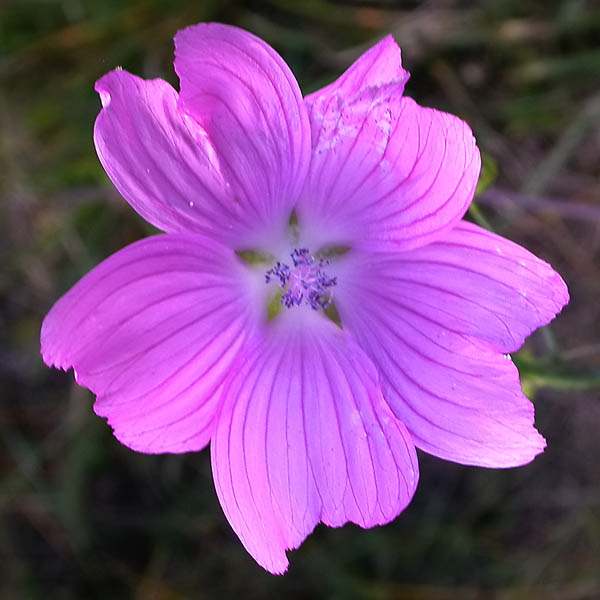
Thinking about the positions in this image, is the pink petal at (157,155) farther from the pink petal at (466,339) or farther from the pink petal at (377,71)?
the pink petal at (466,339)

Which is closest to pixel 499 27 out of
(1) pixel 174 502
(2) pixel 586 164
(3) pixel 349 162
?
(2) pixel 586 164

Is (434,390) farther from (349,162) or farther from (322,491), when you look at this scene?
(349,162)

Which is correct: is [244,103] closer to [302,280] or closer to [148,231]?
[302,280]

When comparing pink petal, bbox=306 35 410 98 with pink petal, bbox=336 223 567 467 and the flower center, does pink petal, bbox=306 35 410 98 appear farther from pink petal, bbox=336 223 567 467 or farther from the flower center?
the flower center

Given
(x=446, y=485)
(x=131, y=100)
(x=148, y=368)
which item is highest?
(x=131, y=100)

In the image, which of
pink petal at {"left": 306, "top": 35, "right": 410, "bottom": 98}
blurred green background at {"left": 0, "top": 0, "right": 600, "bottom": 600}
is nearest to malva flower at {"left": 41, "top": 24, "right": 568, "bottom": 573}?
pink petal at {"left": 306, "top": 35, "right": 410, "bottom": 98}

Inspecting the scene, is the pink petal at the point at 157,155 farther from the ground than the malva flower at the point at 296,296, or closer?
farther from the ground

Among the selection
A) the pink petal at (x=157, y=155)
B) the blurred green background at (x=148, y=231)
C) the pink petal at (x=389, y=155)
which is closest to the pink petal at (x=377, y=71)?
the pink petal at (x=389, y=155)
